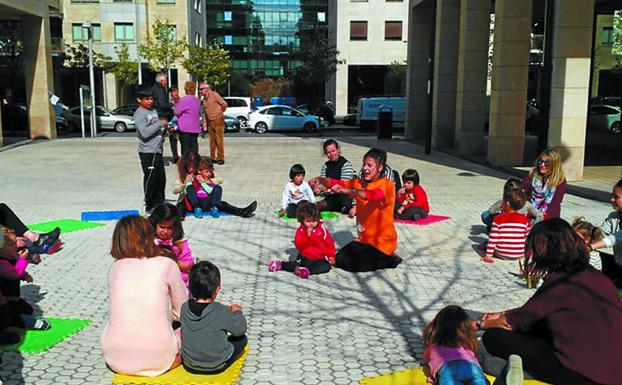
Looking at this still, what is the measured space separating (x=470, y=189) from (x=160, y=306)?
32.4ft

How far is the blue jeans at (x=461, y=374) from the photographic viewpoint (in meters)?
3.54

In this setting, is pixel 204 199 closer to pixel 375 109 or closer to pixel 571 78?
pixel 571 78

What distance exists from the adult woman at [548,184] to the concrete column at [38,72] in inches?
863

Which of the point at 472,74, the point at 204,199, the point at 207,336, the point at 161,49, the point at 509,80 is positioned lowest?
the point at 204,199

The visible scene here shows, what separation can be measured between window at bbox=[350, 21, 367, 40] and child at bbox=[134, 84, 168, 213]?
160 feet

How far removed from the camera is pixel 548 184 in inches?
311

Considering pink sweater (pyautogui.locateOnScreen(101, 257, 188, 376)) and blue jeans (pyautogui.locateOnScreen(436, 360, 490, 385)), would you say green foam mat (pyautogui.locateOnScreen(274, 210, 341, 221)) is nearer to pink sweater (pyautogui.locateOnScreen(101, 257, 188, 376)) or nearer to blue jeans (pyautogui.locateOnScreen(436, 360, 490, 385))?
pink sweater (pyautogui.locateOnScreen(101, 257, 188, 376))

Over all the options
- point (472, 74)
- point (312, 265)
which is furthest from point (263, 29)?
point (312, 265)

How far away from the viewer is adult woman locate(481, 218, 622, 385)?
369 cm

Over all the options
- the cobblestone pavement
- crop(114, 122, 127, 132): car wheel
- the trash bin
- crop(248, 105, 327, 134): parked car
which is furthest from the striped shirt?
crop(114, 122, 127, 132): car wheel

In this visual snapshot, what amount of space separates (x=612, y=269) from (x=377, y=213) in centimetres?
239

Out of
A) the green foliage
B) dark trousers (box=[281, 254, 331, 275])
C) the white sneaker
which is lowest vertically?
dark trousers (box=[281, 254, 331, 275])

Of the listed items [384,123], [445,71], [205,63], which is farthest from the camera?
[205,63]

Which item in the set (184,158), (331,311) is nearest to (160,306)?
(331,311)
